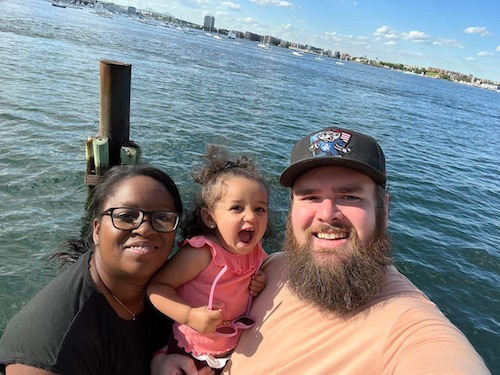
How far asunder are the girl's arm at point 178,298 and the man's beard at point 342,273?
627 millimetres

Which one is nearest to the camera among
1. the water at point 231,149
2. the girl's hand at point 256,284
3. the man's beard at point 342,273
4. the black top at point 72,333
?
the black top at point 72,333

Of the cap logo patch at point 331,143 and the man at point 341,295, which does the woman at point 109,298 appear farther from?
the cap logo patch at point 331,143

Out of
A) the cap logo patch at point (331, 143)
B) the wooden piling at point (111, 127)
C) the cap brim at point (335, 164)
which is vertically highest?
the cap logo patch at point (331, 143)

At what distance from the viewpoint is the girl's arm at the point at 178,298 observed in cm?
255

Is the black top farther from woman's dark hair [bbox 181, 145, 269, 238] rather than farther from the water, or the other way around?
the water

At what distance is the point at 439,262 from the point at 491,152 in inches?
784

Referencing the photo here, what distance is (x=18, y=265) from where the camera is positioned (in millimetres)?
6676

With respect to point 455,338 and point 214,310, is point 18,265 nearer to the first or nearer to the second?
point 214,310

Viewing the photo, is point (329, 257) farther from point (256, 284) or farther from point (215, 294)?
point (215, 294)

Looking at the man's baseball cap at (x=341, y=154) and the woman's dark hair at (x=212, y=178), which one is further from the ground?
the man's baseball cap at (x=341, y=154)

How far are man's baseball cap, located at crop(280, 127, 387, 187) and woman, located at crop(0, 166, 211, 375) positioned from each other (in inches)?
38.6

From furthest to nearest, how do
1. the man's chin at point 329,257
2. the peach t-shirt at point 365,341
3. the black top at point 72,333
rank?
the man's chin at point 329,257
the peach t-shirt at point 365,341
the black top at point 72,333

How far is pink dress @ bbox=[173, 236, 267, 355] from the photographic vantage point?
2.84 metres

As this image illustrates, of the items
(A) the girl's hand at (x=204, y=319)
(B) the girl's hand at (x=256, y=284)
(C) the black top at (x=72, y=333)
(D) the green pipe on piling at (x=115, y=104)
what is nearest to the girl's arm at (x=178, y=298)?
(A) the girl's hand at (x=204, y=319)
